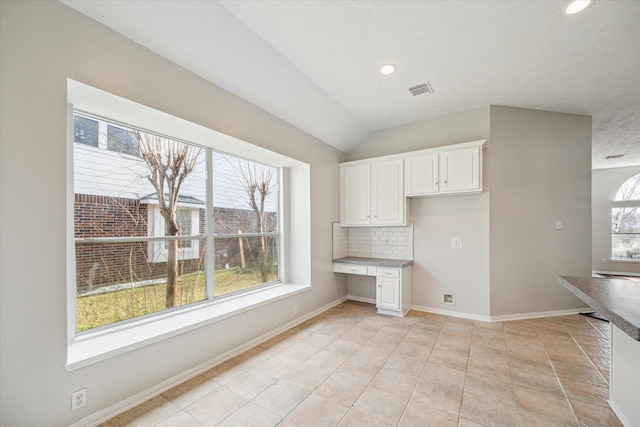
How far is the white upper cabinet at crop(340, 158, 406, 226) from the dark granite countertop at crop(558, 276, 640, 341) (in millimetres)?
2136

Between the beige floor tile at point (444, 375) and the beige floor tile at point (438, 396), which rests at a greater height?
the beige floor tile at point (438, 396)

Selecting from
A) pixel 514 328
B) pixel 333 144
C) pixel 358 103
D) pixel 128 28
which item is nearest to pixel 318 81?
pixel 358 103

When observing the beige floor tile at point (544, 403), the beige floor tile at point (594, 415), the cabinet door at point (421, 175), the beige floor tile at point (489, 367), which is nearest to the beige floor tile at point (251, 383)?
the beige floor tile at point (489, 367)

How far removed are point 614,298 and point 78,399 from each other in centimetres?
334

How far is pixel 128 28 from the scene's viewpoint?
1.81 m

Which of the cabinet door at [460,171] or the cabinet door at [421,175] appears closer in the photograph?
the cabinet door at [460,171]

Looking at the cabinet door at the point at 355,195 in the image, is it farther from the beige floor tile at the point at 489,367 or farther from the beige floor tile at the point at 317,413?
the beige floor tile at the point at 317,413

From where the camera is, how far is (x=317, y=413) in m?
1.84

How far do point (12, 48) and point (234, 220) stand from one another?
2170mm

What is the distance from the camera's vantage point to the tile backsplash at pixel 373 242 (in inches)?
163

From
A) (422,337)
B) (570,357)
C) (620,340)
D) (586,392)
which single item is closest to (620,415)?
(586,392)

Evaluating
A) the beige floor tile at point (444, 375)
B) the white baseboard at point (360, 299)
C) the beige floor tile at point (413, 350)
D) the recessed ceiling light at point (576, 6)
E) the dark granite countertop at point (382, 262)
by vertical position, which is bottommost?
the white baseboard at point (360, 299)

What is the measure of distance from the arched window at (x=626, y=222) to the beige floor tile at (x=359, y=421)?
8.92 metres

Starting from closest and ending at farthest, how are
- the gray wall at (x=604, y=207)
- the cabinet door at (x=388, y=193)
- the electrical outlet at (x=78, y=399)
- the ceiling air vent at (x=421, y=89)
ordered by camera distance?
1. the electrical outlet at (x=78, y=399)
2. the ceiling air vent at (x=421, y=89)
3. the cabinet door at (x=388, y=193)
4. the gray wall at (x=604, y=207)
